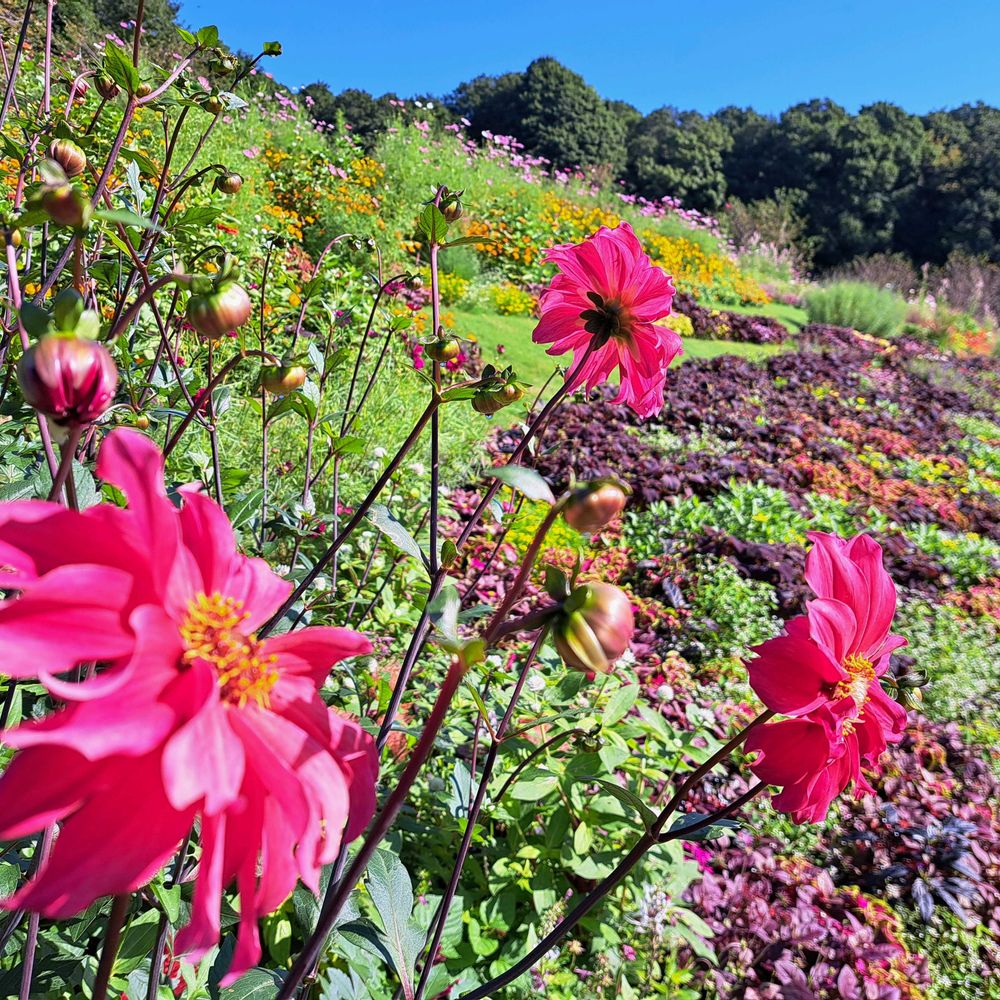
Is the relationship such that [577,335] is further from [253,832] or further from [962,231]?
[962,231]

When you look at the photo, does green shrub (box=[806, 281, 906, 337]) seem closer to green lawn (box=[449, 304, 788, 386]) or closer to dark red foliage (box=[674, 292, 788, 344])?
dark red foliage (box=[674, 292, 788, 344])

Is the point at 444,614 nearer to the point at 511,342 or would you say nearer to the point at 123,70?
the point at 123,70

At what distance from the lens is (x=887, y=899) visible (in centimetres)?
217

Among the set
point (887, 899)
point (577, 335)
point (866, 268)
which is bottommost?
point (887, 899)

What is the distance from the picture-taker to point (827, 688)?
753mm

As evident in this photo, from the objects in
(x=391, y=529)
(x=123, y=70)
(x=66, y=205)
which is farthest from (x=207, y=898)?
(x=123, y=70)

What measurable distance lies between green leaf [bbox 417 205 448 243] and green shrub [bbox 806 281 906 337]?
507 inches

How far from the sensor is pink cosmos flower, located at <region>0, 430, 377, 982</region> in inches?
15.1

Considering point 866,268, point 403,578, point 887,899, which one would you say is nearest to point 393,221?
point 403,578

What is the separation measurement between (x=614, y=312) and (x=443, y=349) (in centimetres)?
27

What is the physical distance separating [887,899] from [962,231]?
2937cm

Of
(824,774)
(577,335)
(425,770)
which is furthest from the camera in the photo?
(425,770)

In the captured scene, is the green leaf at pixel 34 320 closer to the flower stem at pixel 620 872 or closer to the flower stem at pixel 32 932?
the flower stem at pixel 32 932

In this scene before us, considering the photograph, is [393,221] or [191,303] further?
[393,221]
